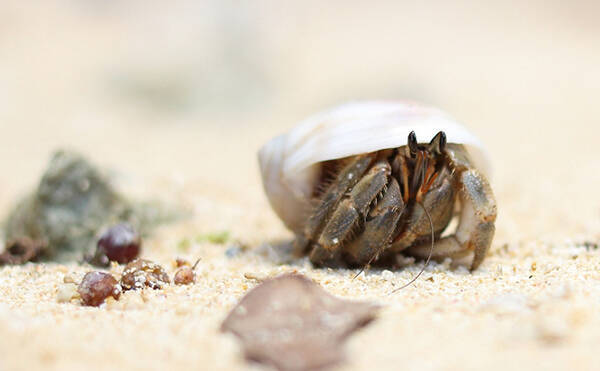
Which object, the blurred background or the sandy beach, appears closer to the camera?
the sandy beach

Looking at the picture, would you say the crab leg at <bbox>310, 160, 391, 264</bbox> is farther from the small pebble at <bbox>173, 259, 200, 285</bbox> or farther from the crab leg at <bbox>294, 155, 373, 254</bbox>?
the small pebble at <bbox>173, 259, 200, 285</bbox>

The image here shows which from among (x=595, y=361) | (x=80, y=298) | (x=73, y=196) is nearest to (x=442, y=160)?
(x=595, y=361)

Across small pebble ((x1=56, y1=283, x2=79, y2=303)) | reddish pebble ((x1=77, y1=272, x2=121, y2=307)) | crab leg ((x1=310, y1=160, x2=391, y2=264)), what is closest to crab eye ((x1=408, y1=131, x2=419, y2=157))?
crab leg ((x1=310, y1=160, x2=391, y2=264))

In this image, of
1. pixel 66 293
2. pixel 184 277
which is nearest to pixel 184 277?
pixel 184 277

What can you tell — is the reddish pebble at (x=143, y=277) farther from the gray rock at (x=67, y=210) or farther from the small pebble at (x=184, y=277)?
the gray rock at (x=67, y=210)

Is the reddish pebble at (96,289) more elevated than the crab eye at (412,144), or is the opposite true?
the crab eye at (412,144)

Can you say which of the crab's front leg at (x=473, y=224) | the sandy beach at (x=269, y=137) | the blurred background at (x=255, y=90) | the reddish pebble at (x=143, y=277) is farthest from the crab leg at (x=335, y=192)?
the blurred background at (x=255, y=90)
